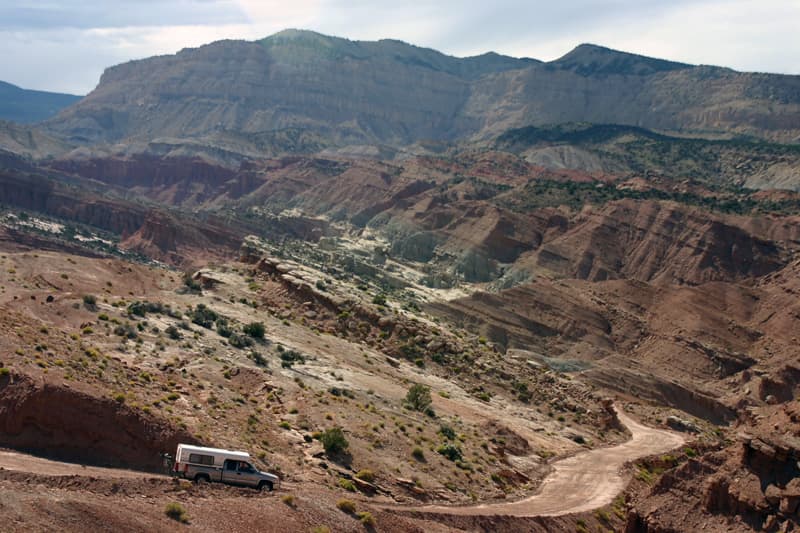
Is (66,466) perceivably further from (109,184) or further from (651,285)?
(109,184)

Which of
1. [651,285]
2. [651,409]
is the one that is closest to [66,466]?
[651,409]

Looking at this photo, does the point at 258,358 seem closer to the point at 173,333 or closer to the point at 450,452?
the point at 173,333

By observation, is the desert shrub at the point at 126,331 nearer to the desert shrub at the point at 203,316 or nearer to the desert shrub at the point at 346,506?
the desert shrub at the point at 203,316

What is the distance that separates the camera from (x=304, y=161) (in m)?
190

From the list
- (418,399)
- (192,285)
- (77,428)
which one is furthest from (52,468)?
(192,285)

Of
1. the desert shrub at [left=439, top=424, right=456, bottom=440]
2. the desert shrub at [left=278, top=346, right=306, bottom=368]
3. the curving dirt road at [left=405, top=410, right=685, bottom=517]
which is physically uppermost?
the desert shrub at [left=278, top=346, right=306, bottom=368]

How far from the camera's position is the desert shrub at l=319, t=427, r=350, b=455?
26.8 m

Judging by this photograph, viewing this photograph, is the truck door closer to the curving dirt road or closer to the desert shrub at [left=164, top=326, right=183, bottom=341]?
the curving dirt road

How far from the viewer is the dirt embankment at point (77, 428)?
2172cm

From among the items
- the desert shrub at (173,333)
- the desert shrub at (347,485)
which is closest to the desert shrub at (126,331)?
the desert shrub at (173,333)

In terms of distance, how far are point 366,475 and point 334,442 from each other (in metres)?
1.52

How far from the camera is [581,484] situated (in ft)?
112

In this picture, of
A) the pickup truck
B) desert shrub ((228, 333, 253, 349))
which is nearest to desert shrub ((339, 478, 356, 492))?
the pickup truck

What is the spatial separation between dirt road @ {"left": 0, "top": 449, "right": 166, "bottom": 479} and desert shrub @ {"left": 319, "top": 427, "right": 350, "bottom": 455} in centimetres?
630
